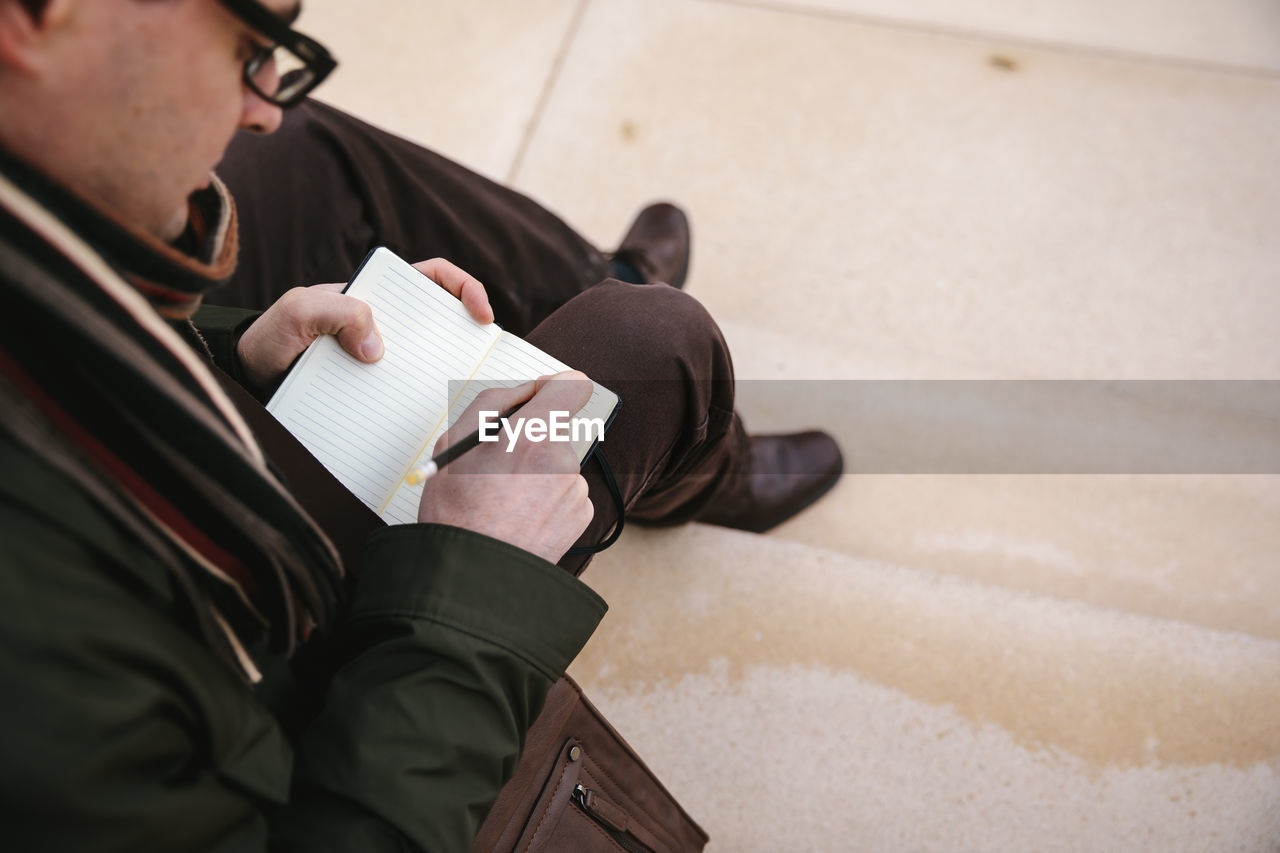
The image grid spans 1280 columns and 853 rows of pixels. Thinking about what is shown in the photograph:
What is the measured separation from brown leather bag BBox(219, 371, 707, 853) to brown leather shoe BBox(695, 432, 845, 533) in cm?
49

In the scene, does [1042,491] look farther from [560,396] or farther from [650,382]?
[560,396]

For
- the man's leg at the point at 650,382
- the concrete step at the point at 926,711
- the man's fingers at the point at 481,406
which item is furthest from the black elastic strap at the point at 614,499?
the concrete step at the point at 926,711

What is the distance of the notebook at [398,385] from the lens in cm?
77

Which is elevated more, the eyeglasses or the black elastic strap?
the eyeglasses

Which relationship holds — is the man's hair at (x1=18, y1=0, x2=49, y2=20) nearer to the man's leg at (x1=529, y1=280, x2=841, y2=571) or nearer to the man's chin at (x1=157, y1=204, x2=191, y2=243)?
the man's chin at (x1=157, y1=204, x2=191, y2=243)

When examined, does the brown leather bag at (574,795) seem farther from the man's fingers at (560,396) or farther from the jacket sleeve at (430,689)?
the man's fingers at (560,396)

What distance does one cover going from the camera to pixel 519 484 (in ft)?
2.41

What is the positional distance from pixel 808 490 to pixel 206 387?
1000 mm

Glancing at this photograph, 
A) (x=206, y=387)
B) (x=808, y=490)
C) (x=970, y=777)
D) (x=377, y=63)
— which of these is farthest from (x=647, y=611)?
(x=377, y=63)

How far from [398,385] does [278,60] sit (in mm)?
305

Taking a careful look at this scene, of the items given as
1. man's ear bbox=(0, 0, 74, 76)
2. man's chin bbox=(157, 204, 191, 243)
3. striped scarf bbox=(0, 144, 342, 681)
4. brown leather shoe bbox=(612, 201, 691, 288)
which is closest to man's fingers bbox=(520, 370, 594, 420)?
striped scarf bbox=(0, 144, 342, 681)

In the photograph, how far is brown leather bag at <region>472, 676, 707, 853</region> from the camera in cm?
76

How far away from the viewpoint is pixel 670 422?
2.95ft

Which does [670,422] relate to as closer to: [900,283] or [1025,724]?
[1025,724]
